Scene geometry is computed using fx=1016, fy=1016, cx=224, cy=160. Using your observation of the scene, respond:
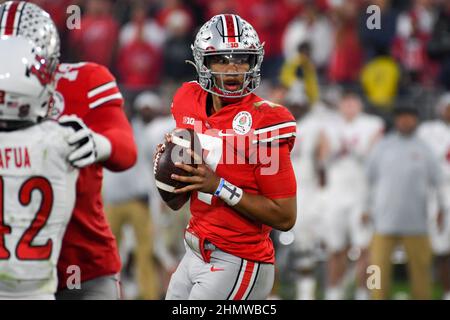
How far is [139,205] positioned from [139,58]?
2577 mm

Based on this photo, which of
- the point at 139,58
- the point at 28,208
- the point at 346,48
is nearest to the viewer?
the point at 28,208

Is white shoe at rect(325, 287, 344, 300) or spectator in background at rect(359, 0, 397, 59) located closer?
white shoe at rect(325, 287, 344, 300)

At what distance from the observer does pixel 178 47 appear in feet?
40.6

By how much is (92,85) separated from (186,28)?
778 cm

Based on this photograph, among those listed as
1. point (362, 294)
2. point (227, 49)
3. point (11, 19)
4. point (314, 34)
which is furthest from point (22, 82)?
point (314, 34)

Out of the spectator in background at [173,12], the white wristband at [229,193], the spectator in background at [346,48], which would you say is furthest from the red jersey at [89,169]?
the spectator in background at [173,12]

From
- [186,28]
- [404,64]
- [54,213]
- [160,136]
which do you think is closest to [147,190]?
[160,136]

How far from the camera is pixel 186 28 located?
12.6m

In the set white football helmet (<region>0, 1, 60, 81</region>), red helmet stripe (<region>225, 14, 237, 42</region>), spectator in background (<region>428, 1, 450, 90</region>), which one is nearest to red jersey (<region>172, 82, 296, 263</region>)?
red helmet stripe (<region>225, 14, 237, 42</region>)

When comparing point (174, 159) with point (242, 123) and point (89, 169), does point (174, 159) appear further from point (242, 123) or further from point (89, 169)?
point (89, 169)

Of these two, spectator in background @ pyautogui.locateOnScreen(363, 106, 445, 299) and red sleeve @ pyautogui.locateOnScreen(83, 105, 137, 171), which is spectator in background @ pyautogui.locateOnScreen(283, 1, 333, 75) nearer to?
spectator in background @ pyautogui.locateOnScreen(363, 106, 445, 299)

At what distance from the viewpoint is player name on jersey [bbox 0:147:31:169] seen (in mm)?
3980

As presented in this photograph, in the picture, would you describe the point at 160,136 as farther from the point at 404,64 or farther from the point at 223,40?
the point at 223,40

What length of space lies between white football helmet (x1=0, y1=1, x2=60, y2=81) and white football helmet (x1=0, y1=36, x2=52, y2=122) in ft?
0.16
